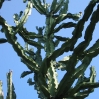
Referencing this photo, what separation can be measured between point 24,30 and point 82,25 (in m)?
1.51

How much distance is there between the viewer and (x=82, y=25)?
3416mm

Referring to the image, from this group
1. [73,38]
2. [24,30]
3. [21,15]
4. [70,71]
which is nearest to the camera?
[70,71]

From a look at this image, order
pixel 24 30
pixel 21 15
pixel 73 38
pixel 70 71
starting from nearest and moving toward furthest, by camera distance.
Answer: pixel 70 71 → pixel 73 38 → pixel 24 30 → pixel 21 15

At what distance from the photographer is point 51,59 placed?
361cm

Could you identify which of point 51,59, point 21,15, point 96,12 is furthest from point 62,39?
point 96,12

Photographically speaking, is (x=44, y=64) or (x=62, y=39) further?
(x=62, y=39)

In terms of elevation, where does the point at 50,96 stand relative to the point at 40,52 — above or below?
below

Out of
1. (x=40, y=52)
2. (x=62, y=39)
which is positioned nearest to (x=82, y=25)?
(x=62, y=39)

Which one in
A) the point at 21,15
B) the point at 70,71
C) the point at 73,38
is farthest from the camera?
the point at 21,15

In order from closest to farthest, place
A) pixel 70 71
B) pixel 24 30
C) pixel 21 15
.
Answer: pixel 70 71
pixel 24 30
pixel 21 15

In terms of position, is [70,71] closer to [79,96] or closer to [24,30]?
[79,96]

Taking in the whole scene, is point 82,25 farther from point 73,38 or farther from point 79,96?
point 79,96

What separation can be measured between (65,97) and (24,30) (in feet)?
5.83

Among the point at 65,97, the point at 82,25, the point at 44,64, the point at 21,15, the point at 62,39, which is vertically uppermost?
the point at 21,15
